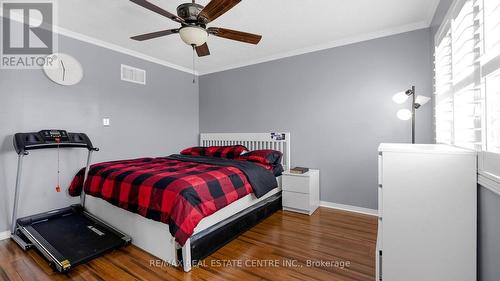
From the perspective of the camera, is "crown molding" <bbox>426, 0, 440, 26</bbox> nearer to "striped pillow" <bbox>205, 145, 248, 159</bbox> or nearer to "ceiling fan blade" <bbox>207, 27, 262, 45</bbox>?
"ceiling fan blade" <bbox>207, 27, 262, 45</bbox>

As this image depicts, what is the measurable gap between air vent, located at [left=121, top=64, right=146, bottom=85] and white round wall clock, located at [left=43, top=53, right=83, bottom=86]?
60cm

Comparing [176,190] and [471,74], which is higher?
[471,74]

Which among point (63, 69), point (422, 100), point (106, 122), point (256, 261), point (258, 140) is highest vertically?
point (63, 69)

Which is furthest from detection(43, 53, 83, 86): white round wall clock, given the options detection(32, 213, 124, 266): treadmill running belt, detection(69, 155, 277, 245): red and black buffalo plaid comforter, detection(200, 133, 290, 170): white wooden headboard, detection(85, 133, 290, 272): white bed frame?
detection(200, 133, 290, 170): white wooden headboard

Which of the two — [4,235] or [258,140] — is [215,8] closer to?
[258,140]

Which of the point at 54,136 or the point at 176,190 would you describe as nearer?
the point at 176,190

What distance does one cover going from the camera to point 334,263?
6.34ft

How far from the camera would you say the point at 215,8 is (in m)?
1.71

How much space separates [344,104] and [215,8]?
7.50ft

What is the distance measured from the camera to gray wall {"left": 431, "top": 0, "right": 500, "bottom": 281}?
1101 millimetres

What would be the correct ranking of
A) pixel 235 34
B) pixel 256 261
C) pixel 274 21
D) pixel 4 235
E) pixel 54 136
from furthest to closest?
pixel 274 21
pixel 54 136
pixel 4 235
pixel 235 34
pixel 256 261

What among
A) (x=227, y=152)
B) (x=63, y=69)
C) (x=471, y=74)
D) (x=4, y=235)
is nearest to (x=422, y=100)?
(x=471, y=74)

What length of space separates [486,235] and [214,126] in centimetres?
407


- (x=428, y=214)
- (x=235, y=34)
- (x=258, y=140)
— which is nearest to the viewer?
(x=428, y=214)
